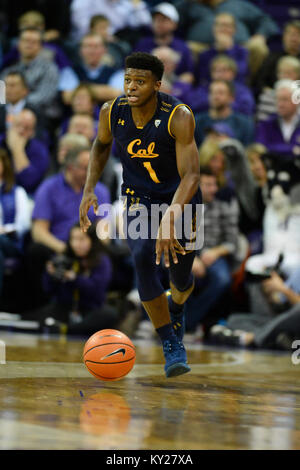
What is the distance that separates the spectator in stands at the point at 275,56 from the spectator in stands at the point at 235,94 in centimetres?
71

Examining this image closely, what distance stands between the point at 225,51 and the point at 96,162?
7.70m

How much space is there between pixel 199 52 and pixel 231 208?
4379mm

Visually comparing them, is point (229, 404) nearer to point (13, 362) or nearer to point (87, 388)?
point (87, 388)

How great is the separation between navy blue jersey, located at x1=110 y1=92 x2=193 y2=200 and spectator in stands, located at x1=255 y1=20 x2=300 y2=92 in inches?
307

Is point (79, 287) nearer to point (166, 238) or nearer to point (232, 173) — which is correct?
point (232, 173)

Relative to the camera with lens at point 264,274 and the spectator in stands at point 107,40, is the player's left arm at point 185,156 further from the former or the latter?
A: the spectator in stands at point 107,40

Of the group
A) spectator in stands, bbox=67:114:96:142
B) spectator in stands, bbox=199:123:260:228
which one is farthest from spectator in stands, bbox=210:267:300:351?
spectator in stands, bbox=67:114:96:142

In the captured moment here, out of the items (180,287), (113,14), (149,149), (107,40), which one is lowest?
(180,287)

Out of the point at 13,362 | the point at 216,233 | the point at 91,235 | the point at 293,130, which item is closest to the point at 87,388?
the point at 13,362

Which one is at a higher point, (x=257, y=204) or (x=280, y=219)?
(x=257, y=204)

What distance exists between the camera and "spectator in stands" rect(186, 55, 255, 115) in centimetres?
1254

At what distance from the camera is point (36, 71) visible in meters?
12.3

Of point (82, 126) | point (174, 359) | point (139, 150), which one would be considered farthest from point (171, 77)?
point (174, 359)

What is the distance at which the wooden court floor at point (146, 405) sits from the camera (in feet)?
11.4
